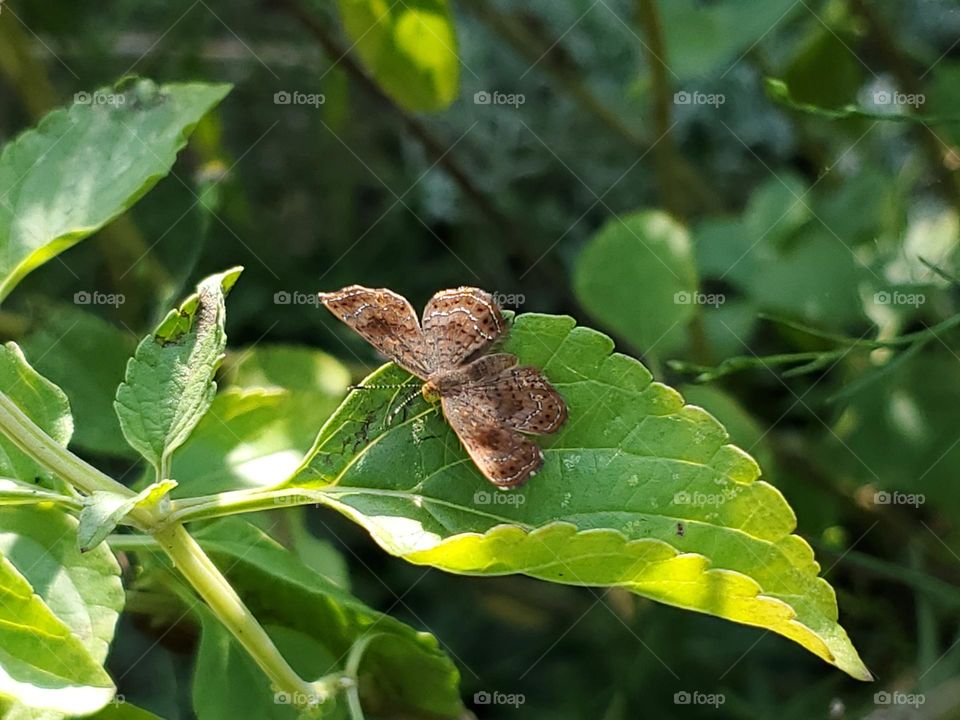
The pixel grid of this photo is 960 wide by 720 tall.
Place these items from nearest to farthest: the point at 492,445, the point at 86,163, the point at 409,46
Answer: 1. the point at 492,445
2. the point at 86,163
3. the point at 409,46

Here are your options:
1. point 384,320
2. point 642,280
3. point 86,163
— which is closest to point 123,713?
point 384,320

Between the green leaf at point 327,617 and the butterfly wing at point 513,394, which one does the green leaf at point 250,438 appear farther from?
the butterfly wing at point 513,394

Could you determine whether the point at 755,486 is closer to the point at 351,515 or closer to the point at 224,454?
the point at 351,515

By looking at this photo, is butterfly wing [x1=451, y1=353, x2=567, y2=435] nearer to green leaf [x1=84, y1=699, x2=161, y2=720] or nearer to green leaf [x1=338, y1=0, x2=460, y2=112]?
green leaf [x1=84, y1=699, x2=161, y2=720]

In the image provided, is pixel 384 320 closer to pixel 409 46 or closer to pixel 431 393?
pixel 431 393

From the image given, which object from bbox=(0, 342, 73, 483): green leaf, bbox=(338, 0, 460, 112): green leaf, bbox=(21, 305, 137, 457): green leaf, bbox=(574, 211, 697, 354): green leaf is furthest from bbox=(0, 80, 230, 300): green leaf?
bbox=(574, 211, 697, 354): green leaf
